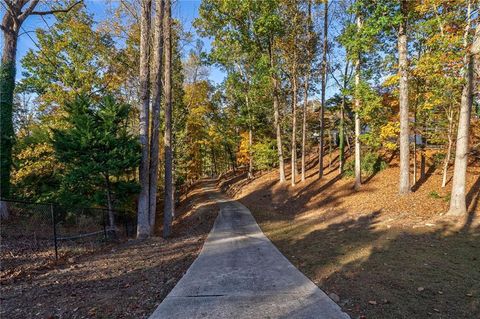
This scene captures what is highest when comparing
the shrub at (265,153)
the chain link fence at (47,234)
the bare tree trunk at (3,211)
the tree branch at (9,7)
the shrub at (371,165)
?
the tree branch at (9,7)

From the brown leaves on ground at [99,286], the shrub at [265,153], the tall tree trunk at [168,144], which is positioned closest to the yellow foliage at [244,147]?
the shrub at [265,153]

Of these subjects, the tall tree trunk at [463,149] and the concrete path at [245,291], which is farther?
the tall tree trunk at [463,149]

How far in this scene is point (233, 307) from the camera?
3959mm

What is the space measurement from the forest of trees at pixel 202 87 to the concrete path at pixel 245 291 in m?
5.31

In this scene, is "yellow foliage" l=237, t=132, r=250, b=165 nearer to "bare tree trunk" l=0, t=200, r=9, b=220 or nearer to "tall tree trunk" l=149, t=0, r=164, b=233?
"tall tree trunk" l=149, t=0, r=164, b=233

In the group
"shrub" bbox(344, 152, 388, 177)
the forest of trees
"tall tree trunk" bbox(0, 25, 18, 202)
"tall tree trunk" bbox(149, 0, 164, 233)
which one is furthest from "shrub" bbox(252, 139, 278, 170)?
"tall tree trunk" bbox(0, 25, 18, 202)

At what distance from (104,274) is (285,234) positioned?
584 cm

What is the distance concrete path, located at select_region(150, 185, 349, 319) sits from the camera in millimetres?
3811

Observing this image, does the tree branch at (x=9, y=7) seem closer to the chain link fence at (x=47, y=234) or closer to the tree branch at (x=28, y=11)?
the tree branch at (x=28, y=11)

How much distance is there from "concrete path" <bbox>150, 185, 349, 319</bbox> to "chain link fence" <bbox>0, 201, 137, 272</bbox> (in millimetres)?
3979

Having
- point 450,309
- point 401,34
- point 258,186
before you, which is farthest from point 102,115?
point 258,186

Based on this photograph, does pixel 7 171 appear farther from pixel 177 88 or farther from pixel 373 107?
pixel 373 107

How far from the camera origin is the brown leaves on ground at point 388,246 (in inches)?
163

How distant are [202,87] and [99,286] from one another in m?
20.6
